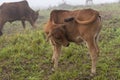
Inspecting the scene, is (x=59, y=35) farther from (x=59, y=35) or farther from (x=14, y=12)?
(x=14, y=12)

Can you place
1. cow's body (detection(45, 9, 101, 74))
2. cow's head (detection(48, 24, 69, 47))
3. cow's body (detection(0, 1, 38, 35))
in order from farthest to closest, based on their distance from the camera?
cow's body (detection(0, 1, 38, 35))
cow's head (detection(48, 24, 69, 47))
cow's body (detection(45, 9, 101, 74))

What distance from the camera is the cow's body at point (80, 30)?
6.28 meters

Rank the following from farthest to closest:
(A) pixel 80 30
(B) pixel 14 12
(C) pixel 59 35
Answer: (B) pixel 14 12 < (C) pixel 59 35 < (A) pixel 80 30

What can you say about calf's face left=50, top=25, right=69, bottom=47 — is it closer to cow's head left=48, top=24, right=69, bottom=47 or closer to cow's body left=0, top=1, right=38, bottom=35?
cow's head left=48, top=24, right=69, bottom=47

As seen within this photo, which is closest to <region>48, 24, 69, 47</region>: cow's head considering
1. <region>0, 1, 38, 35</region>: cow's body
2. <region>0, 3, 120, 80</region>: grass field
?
<region>0, 3, 120, 80</region>: grass field

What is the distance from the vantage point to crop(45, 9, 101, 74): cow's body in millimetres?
6277

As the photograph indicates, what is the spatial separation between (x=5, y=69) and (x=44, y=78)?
1.04 meters

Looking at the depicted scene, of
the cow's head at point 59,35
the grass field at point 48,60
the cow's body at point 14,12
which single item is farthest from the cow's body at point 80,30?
the cow's body at point 14,12

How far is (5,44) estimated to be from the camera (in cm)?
916

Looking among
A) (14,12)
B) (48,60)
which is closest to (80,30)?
(48,60)

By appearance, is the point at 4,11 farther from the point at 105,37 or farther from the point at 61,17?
the point at 61,17

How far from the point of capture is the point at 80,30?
21.0 feet

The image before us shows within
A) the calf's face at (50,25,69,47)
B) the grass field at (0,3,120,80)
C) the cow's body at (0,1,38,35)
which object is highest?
the calf's face at (50,25,69,47)

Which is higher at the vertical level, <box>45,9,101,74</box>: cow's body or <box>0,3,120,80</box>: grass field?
<box>45,9,101,74</box>: cow's body
